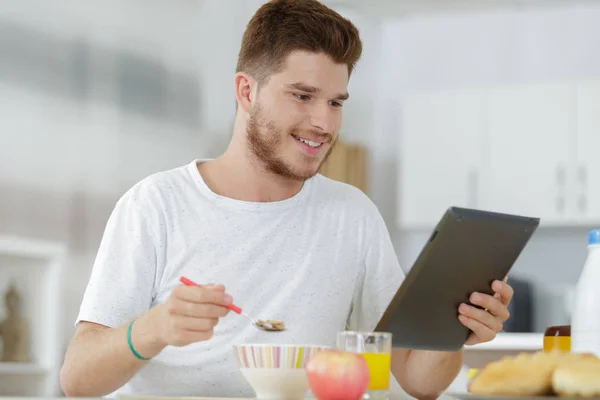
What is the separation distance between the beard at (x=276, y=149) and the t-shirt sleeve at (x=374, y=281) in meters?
0.23

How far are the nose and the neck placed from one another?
17cm

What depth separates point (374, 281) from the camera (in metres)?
2.02

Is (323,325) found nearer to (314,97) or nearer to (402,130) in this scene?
(314,97)

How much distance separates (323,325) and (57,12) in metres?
1.80

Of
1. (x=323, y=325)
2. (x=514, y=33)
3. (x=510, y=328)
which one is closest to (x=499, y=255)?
(x=323, y=325)

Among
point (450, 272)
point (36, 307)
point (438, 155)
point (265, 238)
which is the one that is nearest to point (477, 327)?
point (450, 272)

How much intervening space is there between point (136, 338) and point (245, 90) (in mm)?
745

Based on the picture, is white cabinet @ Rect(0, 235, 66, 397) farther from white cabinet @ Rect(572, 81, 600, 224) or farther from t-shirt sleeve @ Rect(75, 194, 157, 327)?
white cabinet @ Rect(572, 81, 600, 224)

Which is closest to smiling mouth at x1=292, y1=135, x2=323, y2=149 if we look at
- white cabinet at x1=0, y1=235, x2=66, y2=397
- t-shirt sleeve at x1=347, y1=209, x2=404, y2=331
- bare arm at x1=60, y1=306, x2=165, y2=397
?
t-shirt sleeve at x1=347, y1=209, x2=404, y2=331

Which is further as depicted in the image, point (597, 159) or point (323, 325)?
point (597, 159)

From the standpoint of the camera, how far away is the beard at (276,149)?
6.24ft

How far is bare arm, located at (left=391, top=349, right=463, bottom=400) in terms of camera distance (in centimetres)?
177

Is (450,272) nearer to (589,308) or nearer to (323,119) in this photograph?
(589,308)

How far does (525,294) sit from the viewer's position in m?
4.55
